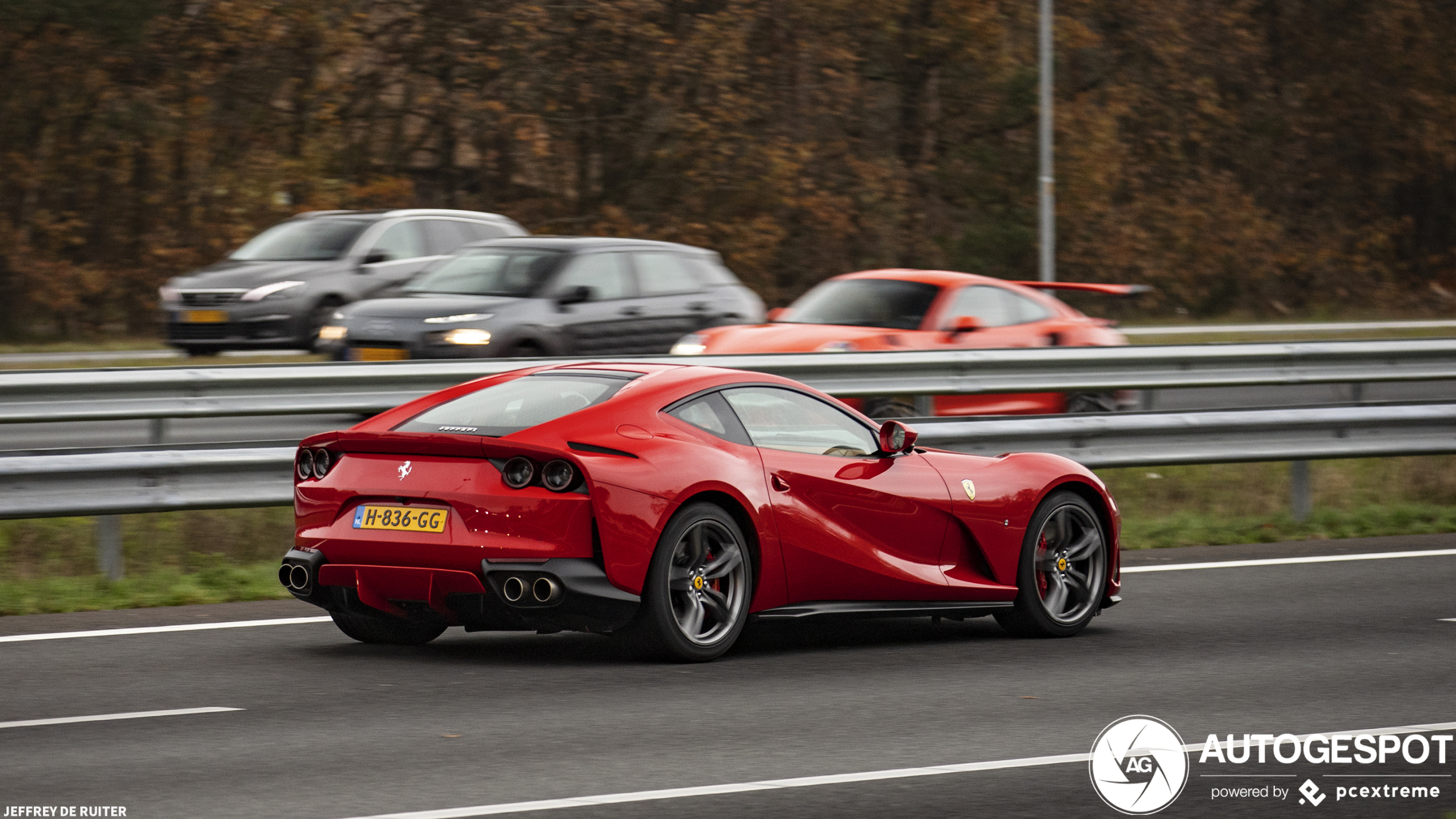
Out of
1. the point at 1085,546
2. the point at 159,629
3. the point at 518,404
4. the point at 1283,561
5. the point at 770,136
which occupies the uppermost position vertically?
the point at 770,136

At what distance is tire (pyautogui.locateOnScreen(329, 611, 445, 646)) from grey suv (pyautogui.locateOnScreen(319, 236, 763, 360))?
7.66 meters

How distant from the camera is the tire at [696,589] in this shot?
792 cm

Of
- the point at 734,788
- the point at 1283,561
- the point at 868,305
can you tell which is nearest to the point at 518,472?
the point at 734,788

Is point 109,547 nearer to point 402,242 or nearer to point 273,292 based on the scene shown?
point 273,292

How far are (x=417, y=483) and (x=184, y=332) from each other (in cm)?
1402

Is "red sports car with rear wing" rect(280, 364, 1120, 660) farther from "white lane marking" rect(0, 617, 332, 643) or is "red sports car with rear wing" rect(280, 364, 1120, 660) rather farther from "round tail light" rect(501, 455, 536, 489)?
"white lane marking" rect(0, 617, 332, 643)

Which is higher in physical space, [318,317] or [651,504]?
[318,317]

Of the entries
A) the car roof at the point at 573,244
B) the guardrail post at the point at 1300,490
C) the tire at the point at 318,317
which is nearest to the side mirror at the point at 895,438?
the guardrail post at the point at 1300,490

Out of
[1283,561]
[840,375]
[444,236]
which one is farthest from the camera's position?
[444,236]

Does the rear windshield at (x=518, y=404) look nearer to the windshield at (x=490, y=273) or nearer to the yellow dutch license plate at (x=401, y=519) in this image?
the yellow dutch license plate at (x=401, y=519)

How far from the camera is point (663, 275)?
726 inches

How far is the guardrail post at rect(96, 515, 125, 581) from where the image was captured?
1055 centimetres

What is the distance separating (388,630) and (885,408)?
20.6 ft

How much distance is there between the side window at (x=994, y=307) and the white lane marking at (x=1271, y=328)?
579 inches
